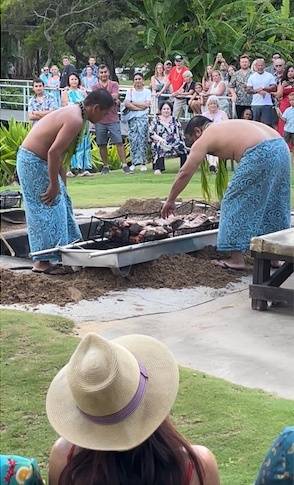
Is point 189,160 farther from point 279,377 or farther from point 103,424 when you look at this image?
point 103,424

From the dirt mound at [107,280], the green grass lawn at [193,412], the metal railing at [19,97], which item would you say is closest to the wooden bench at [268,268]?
the dirt mound at [107,280]

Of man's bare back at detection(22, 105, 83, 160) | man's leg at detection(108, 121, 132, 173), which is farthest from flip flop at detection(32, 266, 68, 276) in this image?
man's leg at detection(108, 121, 132, 173)

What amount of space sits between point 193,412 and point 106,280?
2.61 metres

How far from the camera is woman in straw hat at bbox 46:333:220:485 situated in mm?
1742

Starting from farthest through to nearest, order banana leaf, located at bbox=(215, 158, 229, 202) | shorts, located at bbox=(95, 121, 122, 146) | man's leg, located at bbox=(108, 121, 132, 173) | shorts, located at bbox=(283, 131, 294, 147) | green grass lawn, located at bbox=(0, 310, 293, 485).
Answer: man's leg, located at bbox=(108, 121, 132, 173), shorts, located at bbox=(95, 121, 122, 146), shorts, located at bbox=(283, 131, 294, 147), banana leaf, located at bbox=(215, 158, 229, 202), green grass lawn, located at bbox=(0, 310, 293, 485)

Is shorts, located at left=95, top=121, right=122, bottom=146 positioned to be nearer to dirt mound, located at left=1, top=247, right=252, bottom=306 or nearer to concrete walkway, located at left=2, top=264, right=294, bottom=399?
dirt mound, located at left=1, top=247, right=252, bottom=306

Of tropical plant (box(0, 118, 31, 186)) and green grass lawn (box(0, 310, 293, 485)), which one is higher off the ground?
tropical plant (box(0, 118, 31, 186))

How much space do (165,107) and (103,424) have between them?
10.9 m

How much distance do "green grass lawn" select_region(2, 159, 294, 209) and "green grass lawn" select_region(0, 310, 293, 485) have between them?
160 inches

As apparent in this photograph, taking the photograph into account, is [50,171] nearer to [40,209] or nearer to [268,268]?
[40,209]

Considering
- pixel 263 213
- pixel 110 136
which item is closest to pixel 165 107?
pixel 110 136

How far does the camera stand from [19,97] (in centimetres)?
502

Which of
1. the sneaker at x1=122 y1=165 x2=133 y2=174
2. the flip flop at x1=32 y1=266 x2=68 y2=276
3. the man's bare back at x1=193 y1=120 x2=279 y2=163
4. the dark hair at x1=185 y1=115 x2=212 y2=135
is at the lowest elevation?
the flip flop at x1=32 y1=266 x2=68 y2=276

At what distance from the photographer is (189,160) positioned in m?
6.47
